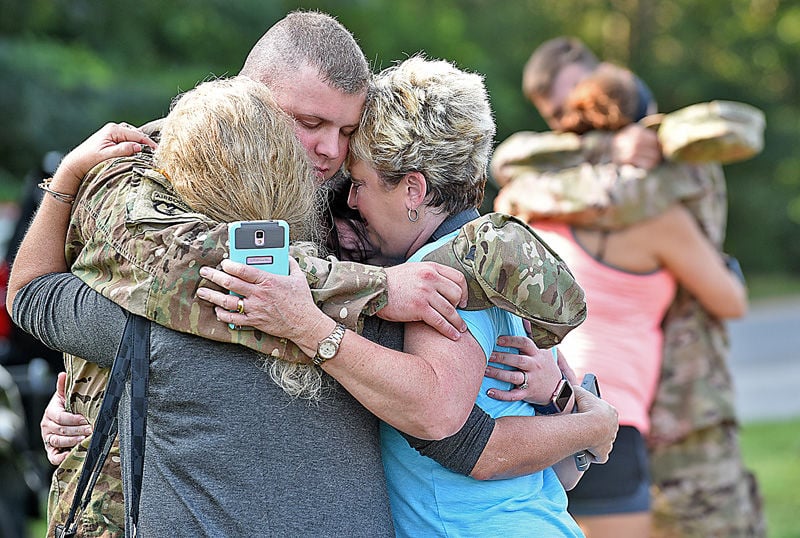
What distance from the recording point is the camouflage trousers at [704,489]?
4168 mm

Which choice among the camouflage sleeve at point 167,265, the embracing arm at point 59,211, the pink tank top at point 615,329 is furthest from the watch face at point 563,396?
the pink tank top at point 615,329

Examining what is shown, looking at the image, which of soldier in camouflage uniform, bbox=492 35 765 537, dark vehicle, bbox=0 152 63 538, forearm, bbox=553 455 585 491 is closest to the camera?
forearm, bbox=553 455 585 491

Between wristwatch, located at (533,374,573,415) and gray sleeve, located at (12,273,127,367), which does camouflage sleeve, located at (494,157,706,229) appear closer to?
wristwatch, located at (533,374,573,415)

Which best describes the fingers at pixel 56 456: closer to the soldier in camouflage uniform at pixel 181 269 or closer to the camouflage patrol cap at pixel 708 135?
the soldier in camouflage uniform at pixel 181 269

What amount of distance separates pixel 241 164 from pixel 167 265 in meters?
0.23

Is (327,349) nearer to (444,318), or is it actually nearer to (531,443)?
(444,318)

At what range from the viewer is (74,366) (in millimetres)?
2262

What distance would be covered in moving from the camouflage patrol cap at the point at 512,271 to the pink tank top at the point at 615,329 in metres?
1.78

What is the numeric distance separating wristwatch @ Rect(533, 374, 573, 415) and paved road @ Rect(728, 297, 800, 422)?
7583 millimetres

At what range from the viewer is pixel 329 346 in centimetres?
196

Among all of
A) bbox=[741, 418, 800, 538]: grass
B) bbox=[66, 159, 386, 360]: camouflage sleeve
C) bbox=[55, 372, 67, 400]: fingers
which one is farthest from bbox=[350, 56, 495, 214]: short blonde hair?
bbox=[741, 418, 800, 538]: grass

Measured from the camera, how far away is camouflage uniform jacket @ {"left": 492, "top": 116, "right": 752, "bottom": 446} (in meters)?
3.95

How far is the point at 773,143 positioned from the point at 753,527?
19.9 meters

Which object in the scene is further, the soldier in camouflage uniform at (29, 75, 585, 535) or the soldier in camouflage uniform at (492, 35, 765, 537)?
the soldier in camouflage uniform at (492, 35, 765, 537)
